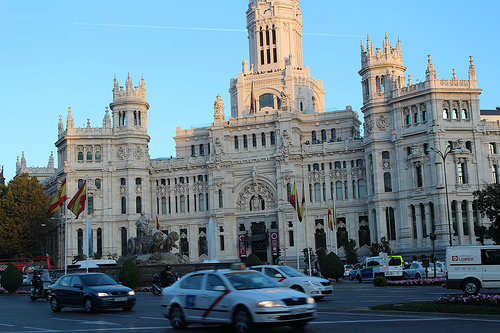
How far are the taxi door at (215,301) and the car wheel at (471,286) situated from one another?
15719mm

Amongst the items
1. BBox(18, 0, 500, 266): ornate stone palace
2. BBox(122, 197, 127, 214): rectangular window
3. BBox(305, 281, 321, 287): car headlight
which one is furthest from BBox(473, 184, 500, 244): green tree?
BBox(122, 197, 127, 214): rectangular window

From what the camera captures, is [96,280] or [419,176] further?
[419,176]

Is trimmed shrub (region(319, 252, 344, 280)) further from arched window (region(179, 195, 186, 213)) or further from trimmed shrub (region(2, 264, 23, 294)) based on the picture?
arched window (region(179, 195, 186, 213))

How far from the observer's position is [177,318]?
19.5 metres

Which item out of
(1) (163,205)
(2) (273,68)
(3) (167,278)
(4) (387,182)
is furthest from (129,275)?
(2) (273,68)

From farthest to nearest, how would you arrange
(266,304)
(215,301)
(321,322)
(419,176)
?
(419,176) < (321,322) < (215,301) < (266,304)

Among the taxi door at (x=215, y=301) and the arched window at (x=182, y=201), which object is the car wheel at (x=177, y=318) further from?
the arched window at (x=182, y=201)

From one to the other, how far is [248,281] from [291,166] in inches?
2705

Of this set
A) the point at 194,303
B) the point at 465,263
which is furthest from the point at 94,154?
the point at 194,303

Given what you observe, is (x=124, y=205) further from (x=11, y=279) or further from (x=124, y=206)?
(x=11, y=279)

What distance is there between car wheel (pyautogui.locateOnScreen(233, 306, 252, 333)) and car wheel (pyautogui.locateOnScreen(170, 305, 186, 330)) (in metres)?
2.53

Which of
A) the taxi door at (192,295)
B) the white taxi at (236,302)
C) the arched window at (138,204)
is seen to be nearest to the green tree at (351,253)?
the arched window at (138,204)

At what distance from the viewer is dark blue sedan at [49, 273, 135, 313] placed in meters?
25.5

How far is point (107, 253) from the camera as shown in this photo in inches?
3501
